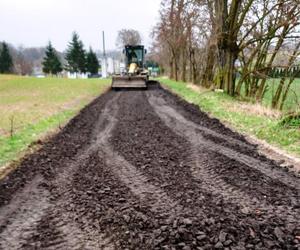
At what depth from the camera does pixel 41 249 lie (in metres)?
3.62

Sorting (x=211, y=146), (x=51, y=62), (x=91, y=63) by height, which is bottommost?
(x=211, y=146)

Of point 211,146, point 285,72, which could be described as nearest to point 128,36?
point 285,72

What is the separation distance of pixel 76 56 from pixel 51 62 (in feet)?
18.7

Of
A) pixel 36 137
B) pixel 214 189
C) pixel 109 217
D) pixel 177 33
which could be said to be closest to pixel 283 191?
pixel 214 189

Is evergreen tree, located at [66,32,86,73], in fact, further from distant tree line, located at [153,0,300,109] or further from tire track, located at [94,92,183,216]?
tire track, located at [94,92,183,216]

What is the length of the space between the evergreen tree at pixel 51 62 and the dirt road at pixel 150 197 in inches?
2798

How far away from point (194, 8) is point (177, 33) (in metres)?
7.65

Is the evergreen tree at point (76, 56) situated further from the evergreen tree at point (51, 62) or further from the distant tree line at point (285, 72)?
the distant tree line at point (285, 72)

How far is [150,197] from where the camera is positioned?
190 inches

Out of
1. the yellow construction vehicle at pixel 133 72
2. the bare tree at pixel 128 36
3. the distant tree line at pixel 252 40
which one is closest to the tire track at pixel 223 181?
the distant tree line at pixel 252 40

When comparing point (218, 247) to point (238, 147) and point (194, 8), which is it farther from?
point (194, 8)

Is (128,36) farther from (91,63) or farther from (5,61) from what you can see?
(5,61)

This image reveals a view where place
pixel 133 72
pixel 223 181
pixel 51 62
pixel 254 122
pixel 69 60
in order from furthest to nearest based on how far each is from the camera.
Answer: pixel 69 60, pixel 51 62, pixel 133 72, pixel 254 122, pixel 223 181

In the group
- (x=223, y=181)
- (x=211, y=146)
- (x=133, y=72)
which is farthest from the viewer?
(x=133, y=72)
